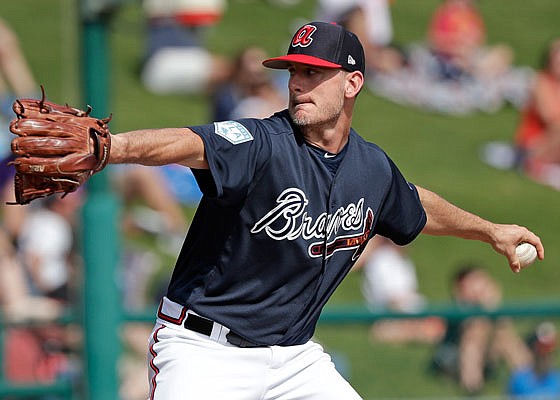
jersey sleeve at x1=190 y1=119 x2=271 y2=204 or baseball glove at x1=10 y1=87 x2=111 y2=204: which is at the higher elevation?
baseball glove at x1=10 y1=87 x2=111 y2=204

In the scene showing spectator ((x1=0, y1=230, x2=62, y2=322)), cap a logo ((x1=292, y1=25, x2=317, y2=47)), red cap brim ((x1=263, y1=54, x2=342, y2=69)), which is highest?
cap a logo ((x1=292, y1=25, x2=317, y2=47))

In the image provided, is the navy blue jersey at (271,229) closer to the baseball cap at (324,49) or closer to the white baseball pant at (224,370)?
the white baseball pant at (224,370)

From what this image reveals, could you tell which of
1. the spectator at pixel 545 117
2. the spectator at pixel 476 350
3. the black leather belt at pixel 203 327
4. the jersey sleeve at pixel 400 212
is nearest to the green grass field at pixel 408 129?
the spectator at pixel 476 350

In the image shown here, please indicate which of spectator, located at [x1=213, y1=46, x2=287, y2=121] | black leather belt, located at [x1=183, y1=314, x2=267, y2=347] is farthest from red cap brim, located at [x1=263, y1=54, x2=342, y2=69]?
spectator, located at [x1=213, y1=46, x2=287, y2=121]

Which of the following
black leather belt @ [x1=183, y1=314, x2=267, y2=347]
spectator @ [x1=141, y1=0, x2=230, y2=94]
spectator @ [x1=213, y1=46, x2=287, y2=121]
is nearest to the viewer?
black leather belt @ [x1=183, y1=314, x2=267, y2=347]

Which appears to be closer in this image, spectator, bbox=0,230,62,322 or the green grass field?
the green grass field

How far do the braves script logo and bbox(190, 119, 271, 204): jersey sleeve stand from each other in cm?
17

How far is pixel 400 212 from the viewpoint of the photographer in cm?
447

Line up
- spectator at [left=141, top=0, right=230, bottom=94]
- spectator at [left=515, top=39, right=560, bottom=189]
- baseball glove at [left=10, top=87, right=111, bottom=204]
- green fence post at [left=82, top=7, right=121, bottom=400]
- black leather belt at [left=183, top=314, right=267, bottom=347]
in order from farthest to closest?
spectator at [left=515, top=39, right=560, bottom=189], spectator at [left=141, top=0, right=230, bottom=94], green fence post at [left=82, top=7, right=121, bottom=400], black leather belt at [left=183, top=314, right=267, bottom=347], baseball glove at [left=10, top=87, right=111, bottom=204]

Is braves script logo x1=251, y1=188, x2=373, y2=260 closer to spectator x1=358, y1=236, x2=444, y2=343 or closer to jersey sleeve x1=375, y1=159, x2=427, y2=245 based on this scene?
jersey sleeve x1=375, y1=159, x2=427, y2=245

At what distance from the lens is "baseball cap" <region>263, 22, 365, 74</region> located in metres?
3.96

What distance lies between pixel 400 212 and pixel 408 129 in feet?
25.9

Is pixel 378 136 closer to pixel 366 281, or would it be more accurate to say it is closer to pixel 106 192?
pixel 366 281

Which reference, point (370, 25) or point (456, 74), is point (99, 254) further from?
point (456, 74)
